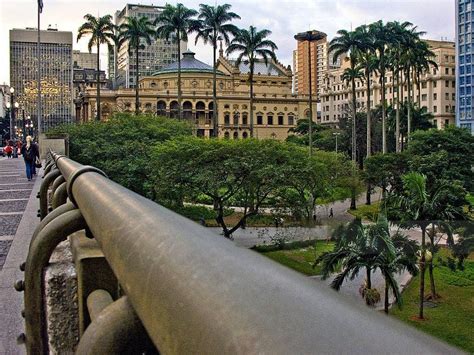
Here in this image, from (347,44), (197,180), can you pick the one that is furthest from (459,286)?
(347,44)

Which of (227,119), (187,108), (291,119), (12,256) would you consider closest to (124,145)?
(12,256)

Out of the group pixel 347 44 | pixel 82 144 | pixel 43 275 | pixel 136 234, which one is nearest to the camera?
pixel 136 234

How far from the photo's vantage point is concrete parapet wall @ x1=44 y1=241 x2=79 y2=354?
1.88 metres

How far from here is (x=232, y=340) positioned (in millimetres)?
562

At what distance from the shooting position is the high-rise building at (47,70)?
112938 mm

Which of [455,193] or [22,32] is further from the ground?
[22,32]

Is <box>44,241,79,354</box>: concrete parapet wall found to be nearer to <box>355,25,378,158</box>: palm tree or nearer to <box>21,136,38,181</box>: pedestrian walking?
<box>21,136,38,181</box>: pedestrian walking

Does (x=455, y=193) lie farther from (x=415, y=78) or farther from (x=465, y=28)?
(x=465, y=28)

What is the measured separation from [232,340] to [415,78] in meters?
60.2

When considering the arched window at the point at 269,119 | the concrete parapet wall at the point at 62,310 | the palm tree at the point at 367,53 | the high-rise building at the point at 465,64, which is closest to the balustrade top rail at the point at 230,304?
the concrete parapet wall at the point at 62,310

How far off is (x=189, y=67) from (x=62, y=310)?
90.7 m

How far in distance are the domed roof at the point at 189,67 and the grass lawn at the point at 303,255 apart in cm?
6332

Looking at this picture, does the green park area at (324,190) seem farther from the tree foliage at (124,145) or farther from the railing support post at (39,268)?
the railing support post at (39,268)

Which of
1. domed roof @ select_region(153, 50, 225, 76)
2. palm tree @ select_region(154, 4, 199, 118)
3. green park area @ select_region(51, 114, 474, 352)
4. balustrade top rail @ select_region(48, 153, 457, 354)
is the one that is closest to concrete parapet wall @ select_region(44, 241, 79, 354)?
balustrade top rail @ select_region(48, 153, 457, 354)
